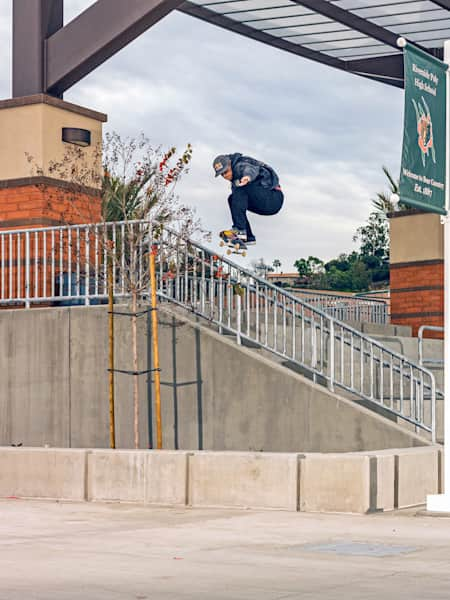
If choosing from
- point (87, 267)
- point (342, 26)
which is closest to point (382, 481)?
point (87, 267)

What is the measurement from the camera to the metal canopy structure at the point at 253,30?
18.4m

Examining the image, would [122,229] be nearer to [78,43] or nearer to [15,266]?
[15,266]

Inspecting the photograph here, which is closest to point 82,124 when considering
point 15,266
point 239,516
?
point 15,266

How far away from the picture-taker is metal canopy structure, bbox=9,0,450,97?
1842 cm

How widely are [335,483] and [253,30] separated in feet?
41.9

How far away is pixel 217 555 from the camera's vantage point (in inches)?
360

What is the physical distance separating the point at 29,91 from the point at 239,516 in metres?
9.28

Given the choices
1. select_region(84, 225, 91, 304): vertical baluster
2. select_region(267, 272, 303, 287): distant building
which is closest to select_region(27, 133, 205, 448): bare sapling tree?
select_region(84, 225, 91, 304): vertical baluster

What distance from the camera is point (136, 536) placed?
10.3 metres

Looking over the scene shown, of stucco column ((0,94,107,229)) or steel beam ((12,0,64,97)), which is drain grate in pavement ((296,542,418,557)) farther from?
steel beam ((12,0,64,97))

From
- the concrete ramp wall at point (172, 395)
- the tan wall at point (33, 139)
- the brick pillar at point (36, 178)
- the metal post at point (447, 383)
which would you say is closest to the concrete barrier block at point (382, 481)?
the metal post at point (447, 383)

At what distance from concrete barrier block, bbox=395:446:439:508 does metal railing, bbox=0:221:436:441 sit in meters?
1.80

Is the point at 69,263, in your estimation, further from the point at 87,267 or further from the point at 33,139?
the point at 33,139

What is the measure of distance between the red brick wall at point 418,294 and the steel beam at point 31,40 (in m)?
9.72
